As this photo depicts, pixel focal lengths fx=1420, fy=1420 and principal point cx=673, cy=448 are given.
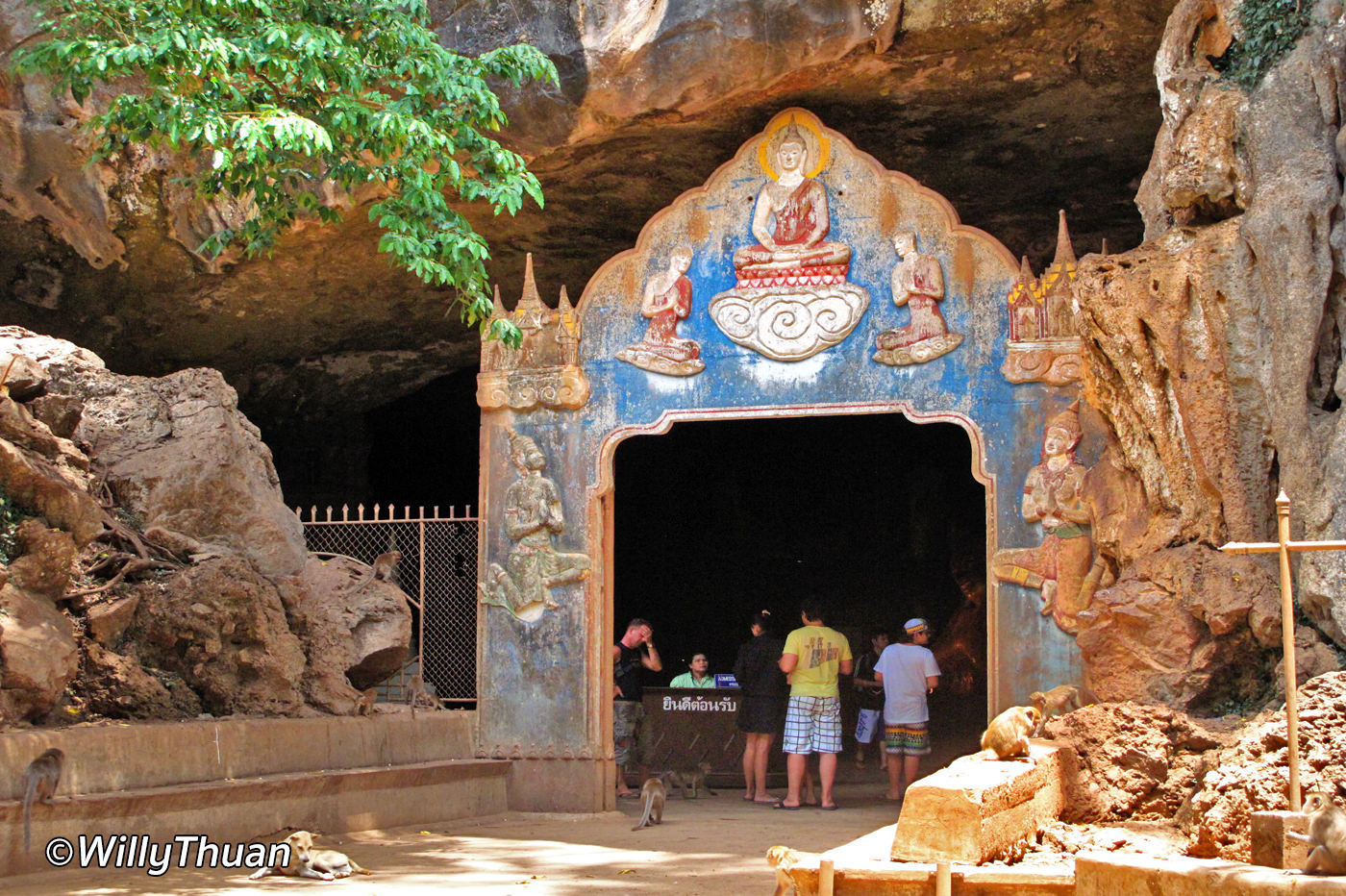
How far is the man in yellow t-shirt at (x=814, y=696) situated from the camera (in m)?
11.6

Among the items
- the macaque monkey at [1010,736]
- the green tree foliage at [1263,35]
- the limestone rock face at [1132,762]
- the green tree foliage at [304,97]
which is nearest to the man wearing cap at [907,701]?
the limestone rock face at [1132,762]

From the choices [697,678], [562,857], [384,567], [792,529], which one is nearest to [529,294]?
[384,567]

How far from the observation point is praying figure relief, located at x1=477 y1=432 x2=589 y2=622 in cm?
1175

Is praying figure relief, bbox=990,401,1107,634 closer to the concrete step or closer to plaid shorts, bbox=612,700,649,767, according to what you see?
plaid shorts, bbox=612,700,649,767

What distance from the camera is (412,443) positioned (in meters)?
18.8

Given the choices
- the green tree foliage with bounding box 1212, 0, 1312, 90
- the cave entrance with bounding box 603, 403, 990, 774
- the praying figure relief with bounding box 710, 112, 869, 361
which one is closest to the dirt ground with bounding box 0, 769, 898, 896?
the praying figure relief with bounding box 710, 112, 869, 361

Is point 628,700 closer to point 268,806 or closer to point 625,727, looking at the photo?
point 625,727

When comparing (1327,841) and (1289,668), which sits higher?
(1289,668)

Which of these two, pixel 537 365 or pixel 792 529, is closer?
pixel 537 365

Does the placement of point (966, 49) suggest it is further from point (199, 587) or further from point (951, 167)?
point (199, 587)

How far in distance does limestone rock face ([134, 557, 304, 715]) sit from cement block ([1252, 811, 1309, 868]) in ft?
20.9

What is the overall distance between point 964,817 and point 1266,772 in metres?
1.30

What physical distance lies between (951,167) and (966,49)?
213cm

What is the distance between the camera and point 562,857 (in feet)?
30.2
